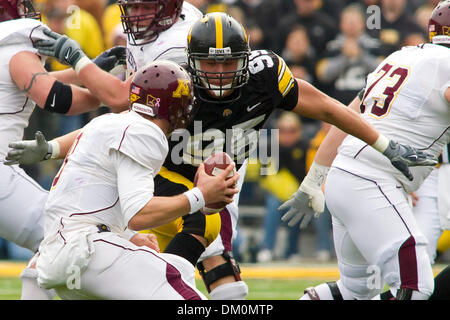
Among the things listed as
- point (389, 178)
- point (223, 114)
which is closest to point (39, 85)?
point (223, 114)

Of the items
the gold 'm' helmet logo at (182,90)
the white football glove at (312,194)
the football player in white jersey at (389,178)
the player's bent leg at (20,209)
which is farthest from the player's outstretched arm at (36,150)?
the football player in white jersey at (389,178)

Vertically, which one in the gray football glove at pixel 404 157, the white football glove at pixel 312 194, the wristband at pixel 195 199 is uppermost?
the wristband at pixel 195 199

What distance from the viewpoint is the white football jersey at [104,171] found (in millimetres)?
3500

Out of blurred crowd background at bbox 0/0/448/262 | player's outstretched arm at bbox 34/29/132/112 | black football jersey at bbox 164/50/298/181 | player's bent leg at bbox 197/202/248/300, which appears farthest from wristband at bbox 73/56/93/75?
blurred crowd background at bbox 0/0/448/262

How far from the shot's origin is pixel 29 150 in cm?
433

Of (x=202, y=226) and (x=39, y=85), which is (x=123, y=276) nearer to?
(x=202, y=226)

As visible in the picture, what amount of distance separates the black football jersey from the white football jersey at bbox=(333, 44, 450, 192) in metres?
0.65

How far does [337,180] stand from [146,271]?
1.72 m

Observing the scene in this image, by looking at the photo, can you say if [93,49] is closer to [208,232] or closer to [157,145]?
[208,232]

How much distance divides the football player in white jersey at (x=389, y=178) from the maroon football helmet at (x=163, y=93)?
146 cm

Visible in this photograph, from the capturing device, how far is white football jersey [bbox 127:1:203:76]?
459cm

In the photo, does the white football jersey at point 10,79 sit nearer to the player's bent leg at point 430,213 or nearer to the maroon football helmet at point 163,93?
the maroon football helmet at point 163,93

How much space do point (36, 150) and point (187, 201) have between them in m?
1.15

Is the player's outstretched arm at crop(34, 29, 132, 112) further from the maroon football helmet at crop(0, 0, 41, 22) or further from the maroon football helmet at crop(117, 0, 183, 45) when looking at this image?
the maroon football helmet at crop(0, 0, 41, 22)
